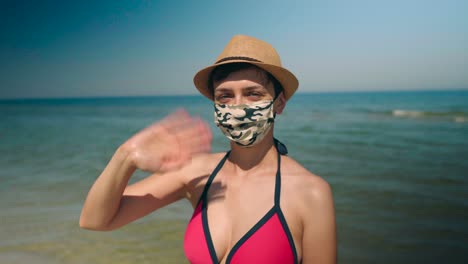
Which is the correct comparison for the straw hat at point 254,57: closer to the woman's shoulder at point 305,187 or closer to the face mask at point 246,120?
the face mask at point 246,120

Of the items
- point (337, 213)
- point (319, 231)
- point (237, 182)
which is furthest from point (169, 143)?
point (337, 213)

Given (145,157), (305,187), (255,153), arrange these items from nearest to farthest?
(145,157) → (305,187) → (255,153)

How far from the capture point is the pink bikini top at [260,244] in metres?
2.10

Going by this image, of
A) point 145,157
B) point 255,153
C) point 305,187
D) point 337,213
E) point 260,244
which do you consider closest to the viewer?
point 145,157

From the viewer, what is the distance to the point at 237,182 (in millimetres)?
2449

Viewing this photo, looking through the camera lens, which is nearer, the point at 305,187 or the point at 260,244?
the point at 260,244

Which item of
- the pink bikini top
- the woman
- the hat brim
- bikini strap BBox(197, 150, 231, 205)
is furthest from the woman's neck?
the hat brim

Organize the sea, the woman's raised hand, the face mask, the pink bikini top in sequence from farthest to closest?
1. the sea
2. the face mask
3. the pink bikini top
4. the woman's raised hand

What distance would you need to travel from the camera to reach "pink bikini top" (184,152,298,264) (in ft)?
6.89

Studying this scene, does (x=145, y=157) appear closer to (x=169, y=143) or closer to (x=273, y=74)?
(x=169, y=143)

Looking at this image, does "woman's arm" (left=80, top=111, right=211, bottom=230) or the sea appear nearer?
"woman's arm" (left=80, top=111, right=211, bottom=230)

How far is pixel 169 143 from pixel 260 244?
817 millimetres

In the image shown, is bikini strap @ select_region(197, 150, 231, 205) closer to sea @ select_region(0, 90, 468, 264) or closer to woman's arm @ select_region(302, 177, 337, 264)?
sea @ select_region(0, 90, 468, 264)

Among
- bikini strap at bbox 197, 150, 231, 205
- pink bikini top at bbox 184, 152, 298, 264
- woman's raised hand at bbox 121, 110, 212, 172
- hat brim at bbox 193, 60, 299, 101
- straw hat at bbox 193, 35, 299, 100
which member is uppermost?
straw hat at bbox 193, 35, 299, 100
